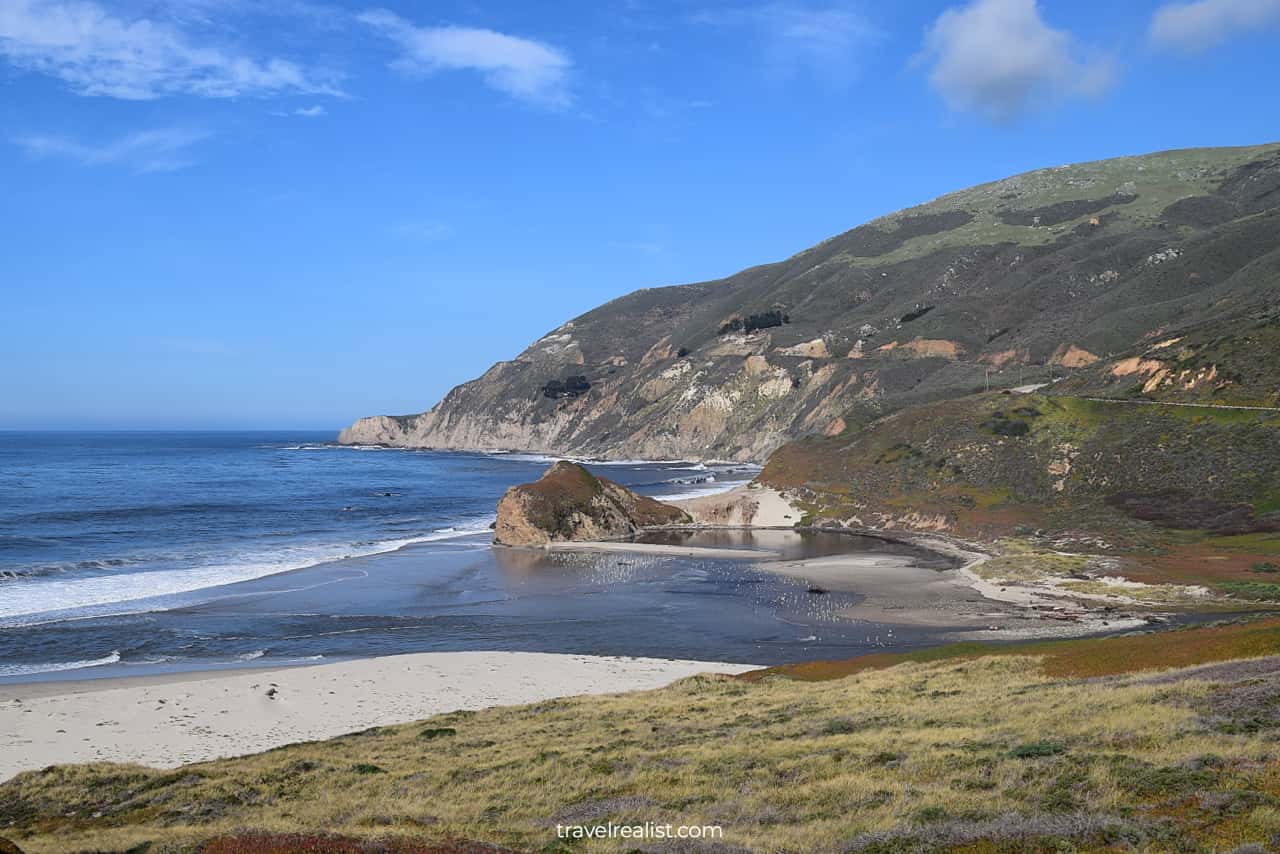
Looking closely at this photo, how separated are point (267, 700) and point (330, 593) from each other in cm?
2076

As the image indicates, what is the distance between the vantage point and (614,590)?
164ft

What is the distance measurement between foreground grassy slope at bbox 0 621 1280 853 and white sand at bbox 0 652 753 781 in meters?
2.87

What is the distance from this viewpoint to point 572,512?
234 feet

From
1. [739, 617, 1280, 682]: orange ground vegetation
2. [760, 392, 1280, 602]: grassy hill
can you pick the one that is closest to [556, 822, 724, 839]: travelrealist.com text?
[739, 617, 1280, 682]: orange ground vegetation

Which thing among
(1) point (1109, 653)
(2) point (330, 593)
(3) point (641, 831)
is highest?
(3) point (641, 831)

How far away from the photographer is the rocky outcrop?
225ft

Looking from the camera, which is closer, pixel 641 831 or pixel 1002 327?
pixel 641 831

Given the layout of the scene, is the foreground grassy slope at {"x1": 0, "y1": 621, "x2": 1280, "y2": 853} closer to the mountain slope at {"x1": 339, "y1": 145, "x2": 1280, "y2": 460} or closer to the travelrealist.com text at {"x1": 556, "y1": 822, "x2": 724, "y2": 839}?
the travelrealist.com text at {"x1": 556, "y1": 822, "x2": 724, "y2": 839}

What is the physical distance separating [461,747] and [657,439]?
161342 millimetres

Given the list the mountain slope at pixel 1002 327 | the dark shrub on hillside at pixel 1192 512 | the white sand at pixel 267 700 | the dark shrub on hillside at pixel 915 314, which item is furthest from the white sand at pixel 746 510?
the dark shrub on hillside at pixel 915 314

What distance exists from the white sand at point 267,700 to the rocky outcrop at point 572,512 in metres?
33.1

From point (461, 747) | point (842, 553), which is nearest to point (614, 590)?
point (842, 553)

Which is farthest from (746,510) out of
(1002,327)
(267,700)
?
(1002,327)

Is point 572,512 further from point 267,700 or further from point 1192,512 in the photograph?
point 267,700
